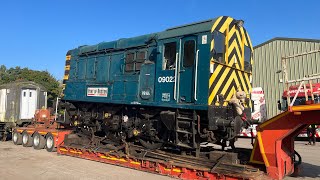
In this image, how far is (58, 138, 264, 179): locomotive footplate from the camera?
23.3 ft

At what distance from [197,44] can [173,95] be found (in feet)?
5.16

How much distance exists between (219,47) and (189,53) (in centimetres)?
83

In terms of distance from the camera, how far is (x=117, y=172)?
8.66 m

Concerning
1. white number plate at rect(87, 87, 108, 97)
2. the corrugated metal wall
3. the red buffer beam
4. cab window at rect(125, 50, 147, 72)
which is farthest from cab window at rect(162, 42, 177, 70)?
the corrugated metal wall

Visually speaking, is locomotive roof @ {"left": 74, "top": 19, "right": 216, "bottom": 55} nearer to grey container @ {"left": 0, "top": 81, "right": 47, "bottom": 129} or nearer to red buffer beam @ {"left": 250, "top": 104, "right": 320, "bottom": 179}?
red buffer beam @ {"left": 250, "top": 104, "right": 320, "bottom": 179}

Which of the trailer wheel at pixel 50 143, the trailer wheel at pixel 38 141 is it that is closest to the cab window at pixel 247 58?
the trailer wheel at pixel 50 143

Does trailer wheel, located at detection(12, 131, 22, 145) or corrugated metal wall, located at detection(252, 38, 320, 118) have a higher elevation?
corrugated metal wall, located at detection(252, 38, 320, 118)

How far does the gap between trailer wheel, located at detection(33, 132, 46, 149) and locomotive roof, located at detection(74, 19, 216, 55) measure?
430 centimetres

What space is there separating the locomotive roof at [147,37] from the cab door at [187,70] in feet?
0.96

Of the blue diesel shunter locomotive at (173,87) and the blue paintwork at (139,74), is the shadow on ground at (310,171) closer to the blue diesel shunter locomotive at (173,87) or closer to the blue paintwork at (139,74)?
the blue diesel shunter locomotive at (173,87)

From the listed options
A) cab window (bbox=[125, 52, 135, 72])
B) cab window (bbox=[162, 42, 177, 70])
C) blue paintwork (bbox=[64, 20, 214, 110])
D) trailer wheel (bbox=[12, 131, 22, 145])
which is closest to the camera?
blue paintwork (bbox=[64, 20, 214, 110])

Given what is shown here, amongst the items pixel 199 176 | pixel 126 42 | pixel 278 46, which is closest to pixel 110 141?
pixel 126 42

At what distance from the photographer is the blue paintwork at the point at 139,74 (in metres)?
8.01

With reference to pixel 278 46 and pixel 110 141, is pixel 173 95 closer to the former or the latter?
pixel 110 141
